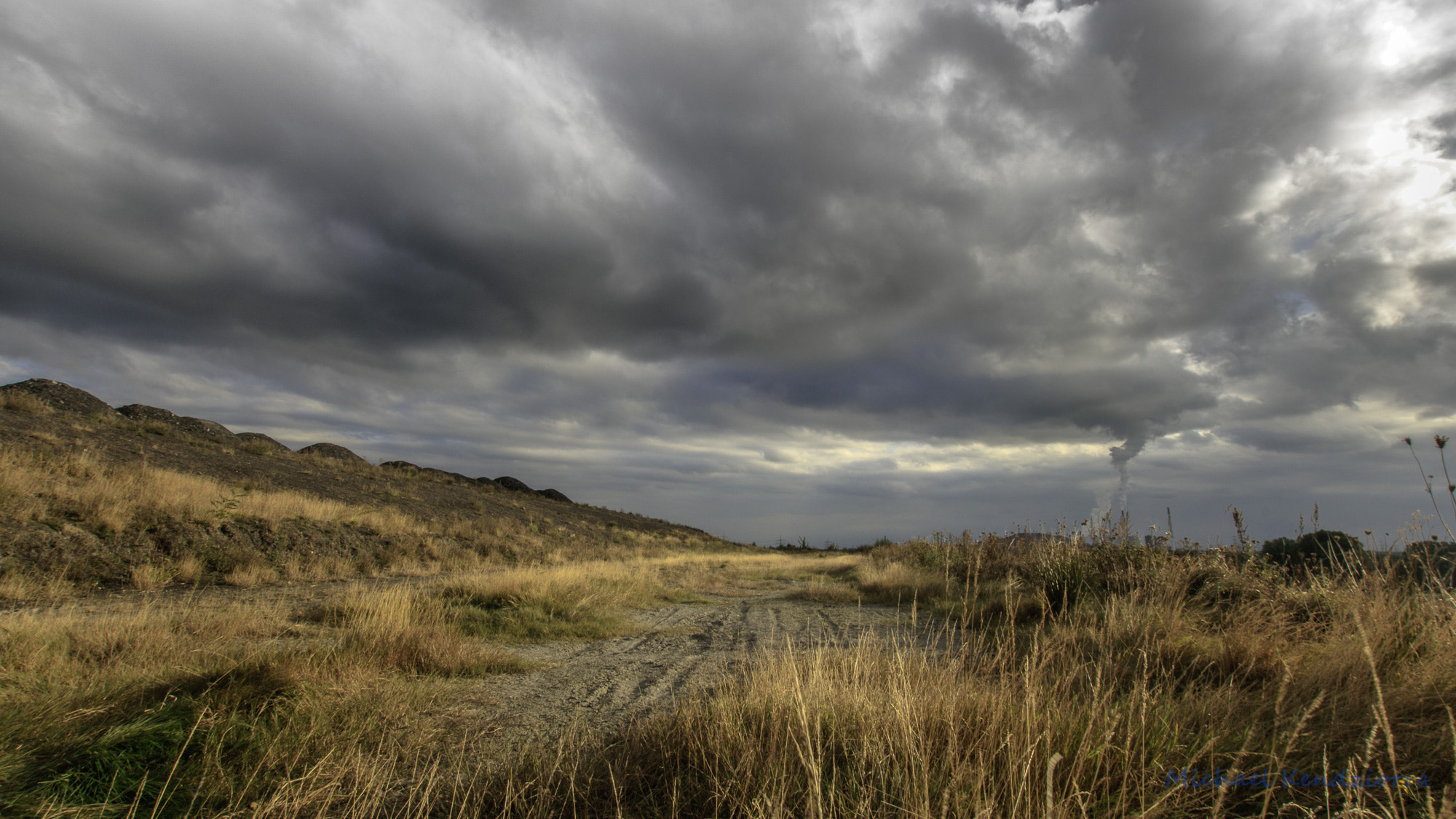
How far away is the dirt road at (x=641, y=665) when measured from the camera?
14.3ft

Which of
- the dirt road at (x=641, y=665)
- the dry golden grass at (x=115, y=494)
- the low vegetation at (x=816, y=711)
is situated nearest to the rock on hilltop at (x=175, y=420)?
the dry golden grass at (x=115, y=494)

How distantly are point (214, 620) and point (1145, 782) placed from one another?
7.71 m

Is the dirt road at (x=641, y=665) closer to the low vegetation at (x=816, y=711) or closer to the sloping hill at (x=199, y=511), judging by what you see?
the low vegetation at (x=816, y=711)

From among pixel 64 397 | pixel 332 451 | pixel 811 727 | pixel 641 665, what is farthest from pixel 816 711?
pixel 332 451

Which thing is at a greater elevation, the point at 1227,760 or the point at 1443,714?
the point at 1443,714

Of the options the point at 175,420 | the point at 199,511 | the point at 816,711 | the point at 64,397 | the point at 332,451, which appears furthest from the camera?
the point at 332,451

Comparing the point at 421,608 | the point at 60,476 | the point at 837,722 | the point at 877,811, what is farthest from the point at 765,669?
the point at 60,476

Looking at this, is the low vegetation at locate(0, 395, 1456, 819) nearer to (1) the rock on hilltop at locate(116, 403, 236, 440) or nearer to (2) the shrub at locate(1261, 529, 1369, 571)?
(2) the shrub at locate(1261, 529, 1369, 571)

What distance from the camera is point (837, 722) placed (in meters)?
2.98

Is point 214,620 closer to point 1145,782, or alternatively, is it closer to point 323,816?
point 323,816

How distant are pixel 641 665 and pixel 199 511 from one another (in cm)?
1246

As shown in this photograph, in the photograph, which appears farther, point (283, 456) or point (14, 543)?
point (283, 456)

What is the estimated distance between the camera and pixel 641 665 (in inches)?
243

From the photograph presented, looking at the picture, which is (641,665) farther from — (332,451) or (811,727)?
(332,451)
